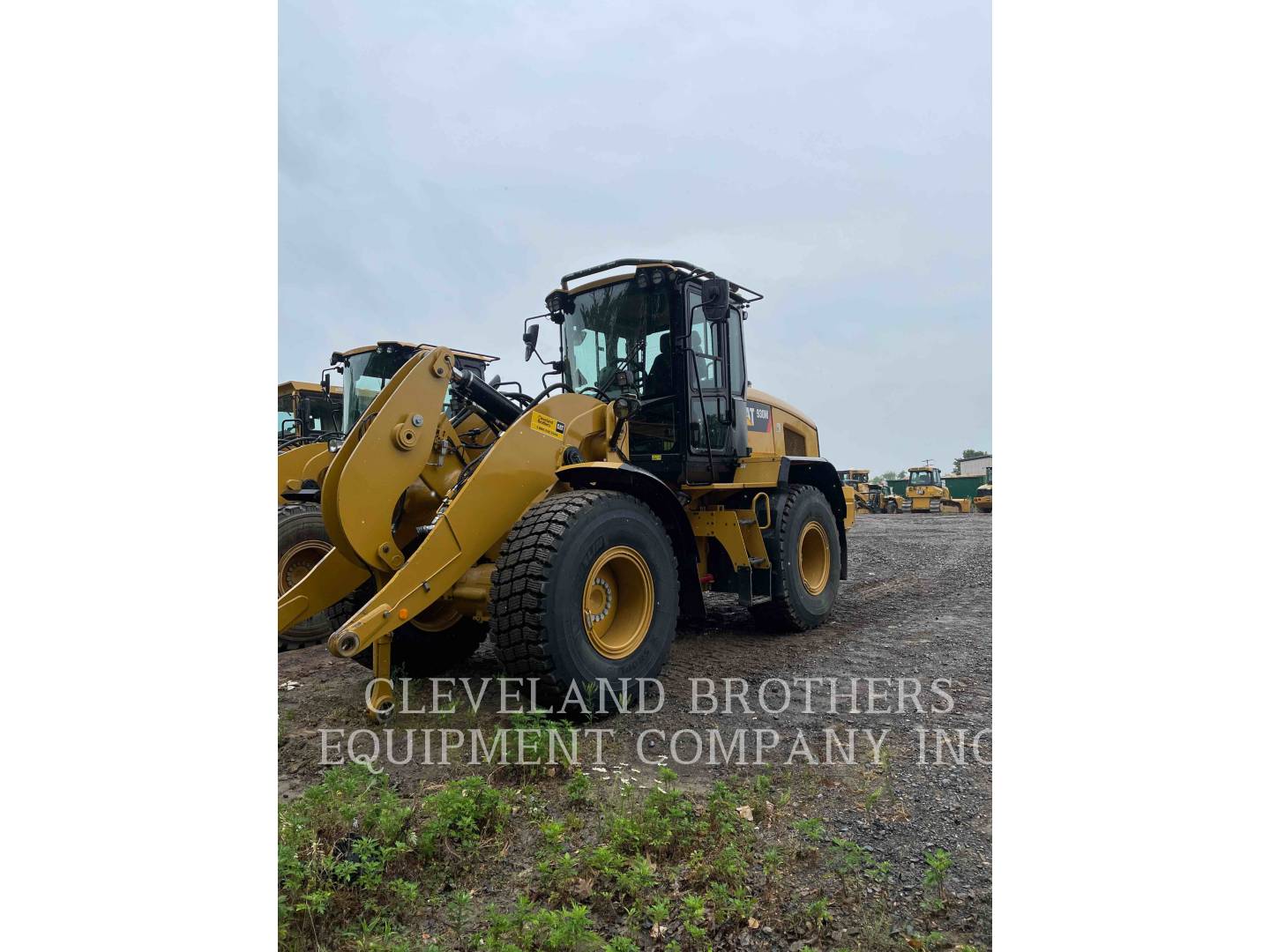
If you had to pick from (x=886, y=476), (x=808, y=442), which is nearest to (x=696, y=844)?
(x=808, y=442)

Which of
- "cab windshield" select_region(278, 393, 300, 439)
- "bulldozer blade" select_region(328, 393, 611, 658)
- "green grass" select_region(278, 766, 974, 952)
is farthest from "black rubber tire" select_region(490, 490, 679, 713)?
"cab windshield" select_region(278, 393, 300, 439)

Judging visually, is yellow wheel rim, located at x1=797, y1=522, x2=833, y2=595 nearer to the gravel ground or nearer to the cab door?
the gravel ground

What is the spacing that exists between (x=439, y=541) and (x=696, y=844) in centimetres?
193

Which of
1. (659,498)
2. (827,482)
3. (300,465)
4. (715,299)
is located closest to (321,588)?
(659,498)

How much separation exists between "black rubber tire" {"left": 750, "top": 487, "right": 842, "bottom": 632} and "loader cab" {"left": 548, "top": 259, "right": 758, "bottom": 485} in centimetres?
74

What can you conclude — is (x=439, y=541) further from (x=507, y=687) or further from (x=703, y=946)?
(x=703, y=946)

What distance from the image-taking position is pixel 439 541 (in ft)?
12.5

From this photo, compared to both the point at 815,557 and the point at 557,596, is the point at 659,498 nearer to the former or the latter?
the point at 557,596

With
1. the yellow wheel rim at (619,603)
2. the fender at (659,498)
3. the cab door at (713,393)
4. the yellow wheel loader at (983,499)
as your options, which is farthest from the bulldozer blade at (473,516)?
the yellow wheel loader at (983,499)

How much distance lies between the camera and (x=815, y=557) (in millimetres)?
7074

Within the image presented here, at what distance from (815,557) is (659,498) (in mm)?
2916

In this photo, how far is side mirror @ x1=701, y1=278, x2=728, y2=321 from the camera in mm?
5055

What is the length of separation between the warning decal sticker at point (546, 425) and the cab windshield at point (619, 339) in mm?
1256

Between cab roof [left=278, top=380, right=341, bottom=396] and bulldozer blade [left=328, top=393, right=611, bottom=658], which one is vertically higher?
cab roof [left=278, top=380, right=341, bottom=396]
